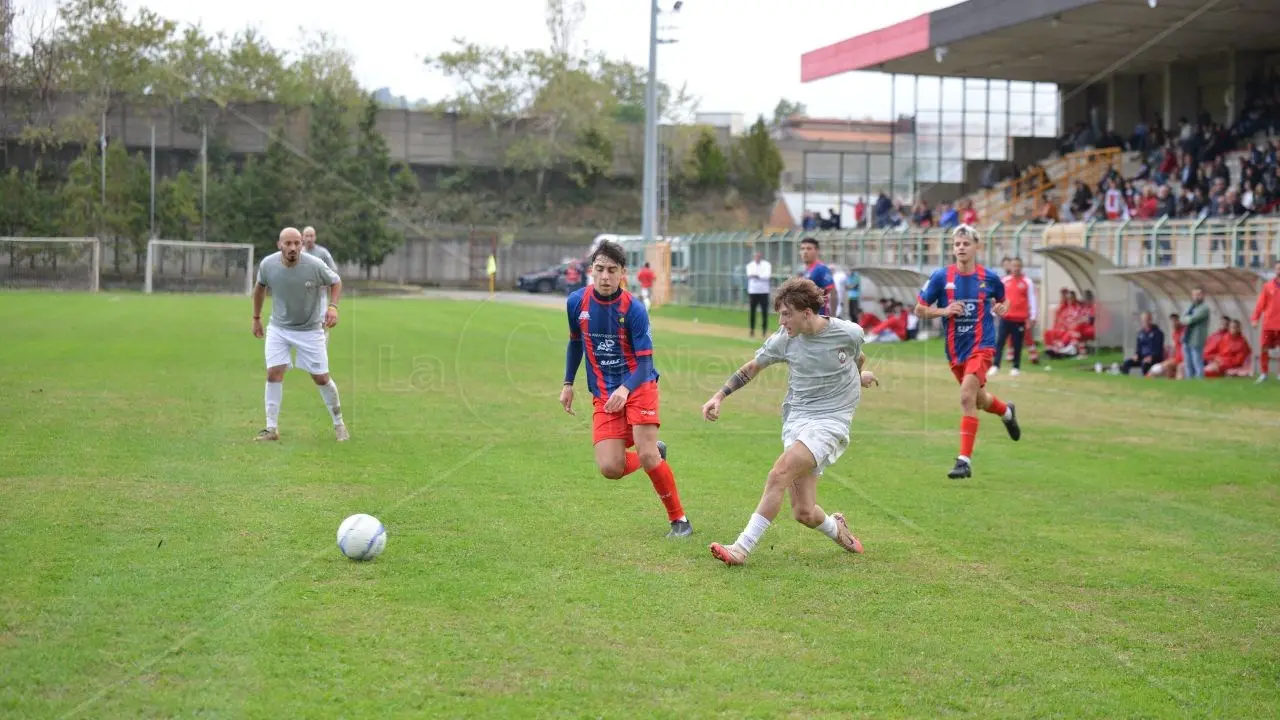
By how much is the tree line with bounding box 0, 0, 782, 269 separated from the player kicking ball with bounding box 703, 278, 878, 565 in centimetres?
5279

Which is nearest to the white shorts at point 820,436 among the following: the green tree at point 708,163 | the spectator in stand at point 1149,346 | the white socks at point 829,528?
the white socks at point 829,528

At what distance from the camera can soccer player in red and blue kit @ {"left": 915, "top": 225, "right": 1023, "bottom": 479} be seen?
12.3 meters

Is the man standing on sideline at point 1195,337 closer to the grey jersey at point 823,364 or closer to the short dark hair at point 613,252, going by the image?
the grey jersey at point 823,364

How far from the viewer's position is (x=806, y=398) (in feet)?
27.5

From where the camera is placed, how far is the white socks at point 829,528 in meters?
8.43

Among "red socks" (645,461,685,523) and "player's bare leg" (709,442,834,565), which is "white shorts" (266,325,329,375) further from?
"player's bare leg" (709,442,834,565)

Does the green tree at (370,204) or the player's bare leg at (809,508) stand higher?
the green tree at (370,204)

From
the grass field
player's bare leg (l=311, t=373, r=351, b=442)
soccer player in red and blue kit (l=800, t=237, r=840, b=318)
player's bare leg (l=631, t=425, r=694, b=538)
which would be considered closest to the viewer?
the grass field

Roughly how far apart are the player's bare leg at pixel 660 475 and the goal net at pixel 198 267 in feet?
162

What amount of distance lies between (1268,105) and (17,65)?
5563 centimetres

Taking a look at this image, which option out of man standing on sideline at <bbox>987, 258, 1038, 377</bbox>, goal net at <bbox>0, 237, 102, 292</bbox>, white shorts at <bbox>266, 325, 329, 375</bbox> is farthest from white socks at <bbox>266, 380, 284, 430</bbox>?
goal net at <bbox>0, 237, 102, 292</bbox>

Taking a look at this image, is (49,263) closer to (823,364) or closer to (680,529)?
(680,529)

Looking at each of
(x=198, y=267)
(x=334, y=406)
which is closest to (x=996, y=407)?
(x=334, y=406)

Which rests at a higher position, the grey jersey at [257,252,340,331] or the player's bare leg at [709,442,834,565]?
the grey jersey at [257,252,340,331]
